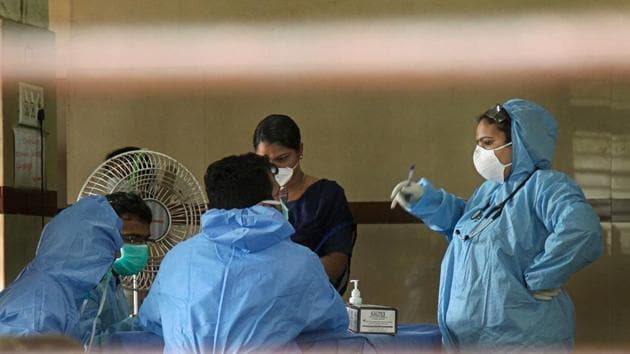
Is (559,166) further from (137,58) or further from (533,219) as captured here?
(137,58)

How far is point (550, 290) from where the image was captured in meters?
2.90

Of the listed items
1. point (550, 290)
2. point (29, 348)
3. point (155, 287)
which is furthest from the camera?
point (550, 290)

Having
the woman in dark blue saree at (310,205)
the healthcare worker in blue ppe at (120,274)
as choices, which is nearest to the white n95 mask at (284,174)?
the woman in dark blue saree at (310,205)

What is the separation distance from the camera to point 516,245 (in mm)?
2928

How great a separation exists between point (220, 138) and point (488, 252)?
245cm

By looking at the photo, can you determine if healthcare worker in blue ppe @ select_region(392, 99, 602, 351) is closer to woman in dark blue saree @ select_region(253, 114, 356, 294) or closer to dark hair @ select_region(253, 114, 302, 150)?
woman in dark blue saree @ select_region(253, 114, 356, 294)

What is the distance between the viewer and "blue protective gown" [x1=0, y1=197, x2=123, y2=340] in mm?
2502

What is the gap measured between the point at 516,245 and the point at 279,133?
891 millimetres

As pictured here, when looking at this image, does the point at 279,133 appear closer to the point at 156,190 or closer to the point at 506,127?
the point at 156,190

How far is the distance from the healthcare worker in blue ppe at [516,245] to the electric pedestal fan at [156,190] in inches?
25.2

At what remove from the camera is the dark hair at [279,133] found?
339 centimetres

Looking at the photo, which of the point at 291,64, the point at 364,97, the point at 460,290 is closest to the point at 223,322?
the point at 460,290

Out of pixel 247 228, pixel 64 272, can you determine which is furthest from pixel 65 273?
pixel 247 228

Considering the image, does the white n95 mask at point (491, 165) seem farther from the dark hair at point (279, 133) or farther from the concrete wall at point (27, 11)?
the concrete wall at point (27, 11)
